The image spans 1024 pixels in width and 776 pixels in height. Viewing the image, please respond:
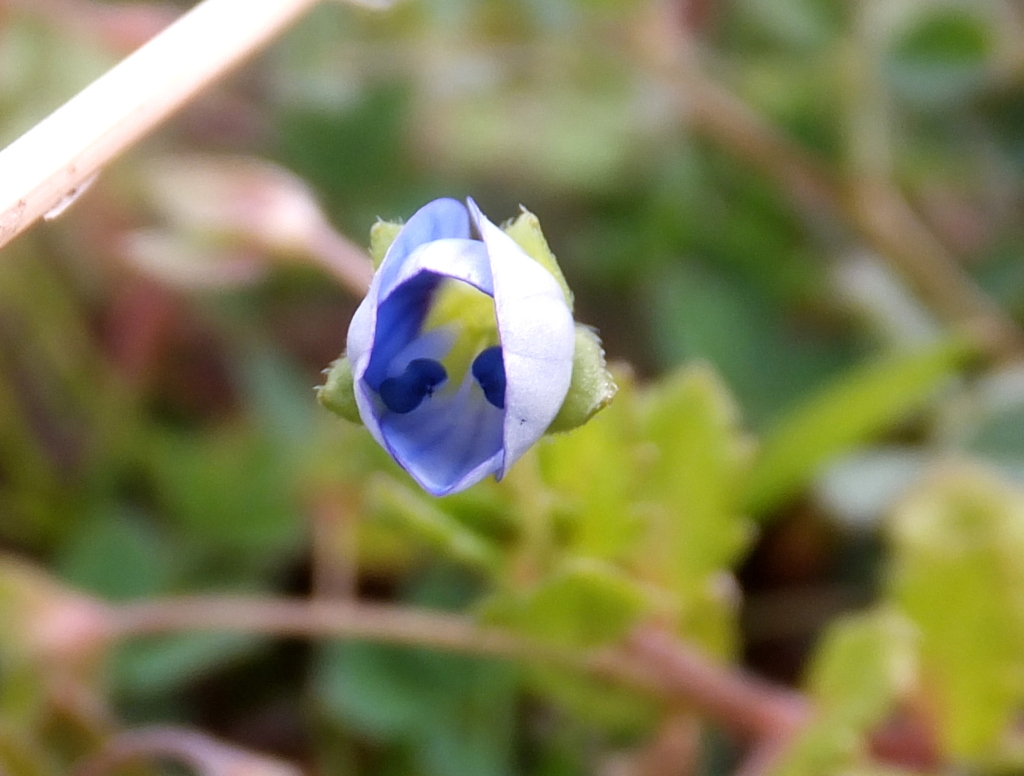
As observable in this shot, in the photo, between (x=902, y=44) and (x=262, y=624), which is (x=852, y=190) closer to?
(x=902, y=44)

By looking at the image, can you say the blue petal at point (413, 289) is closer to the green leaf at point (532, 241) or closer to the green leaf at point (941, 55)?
the green leaf at point (532, 241)

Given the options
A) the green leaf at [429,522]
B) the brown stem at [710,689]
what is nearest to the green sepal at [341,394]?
the green leaf at [429,522]

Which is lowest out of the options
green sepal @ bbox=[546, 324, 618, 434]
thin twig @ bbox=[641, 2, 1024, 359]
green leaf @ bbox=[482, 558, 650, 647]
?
green sepal @ bbox=[546, 324, 618, 434]

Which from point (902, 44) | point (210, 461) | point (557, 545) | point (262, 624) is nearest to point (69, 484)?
point (210, 461)

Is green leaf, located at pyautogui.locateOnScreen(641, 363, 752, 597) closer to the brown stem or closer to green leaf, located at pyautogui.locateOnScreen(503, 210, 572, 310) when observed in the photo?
the brown stem

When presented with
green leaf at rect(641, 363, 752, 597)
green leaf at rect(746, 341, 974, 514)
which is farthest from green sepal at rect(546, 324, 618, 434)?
green leaf at rect(746, 341, 974, 514)

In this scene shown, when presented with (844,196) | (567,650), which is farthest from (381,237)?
(844,196)
